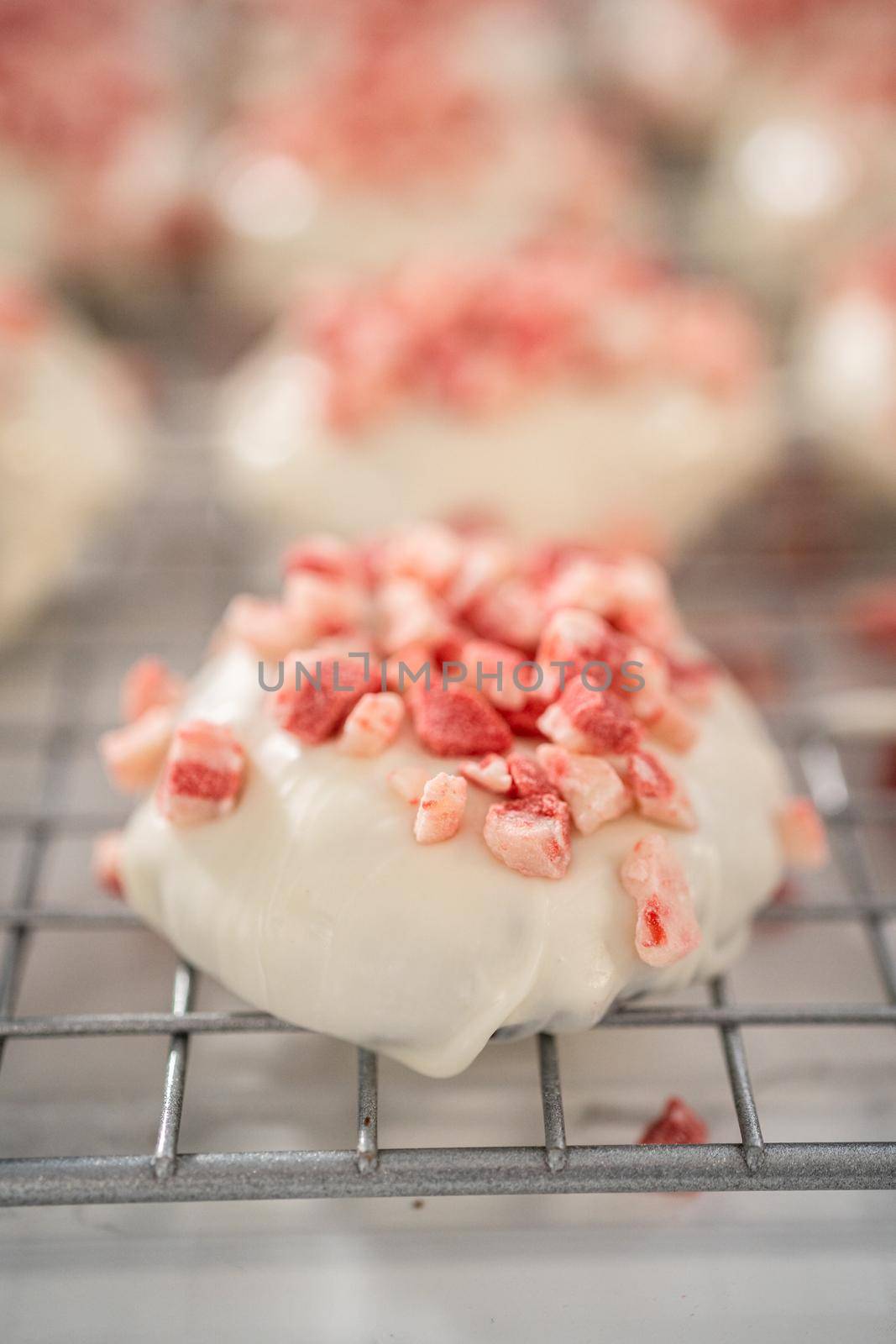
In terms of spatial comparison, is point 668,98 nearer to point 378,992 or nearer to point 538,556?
point 538,556

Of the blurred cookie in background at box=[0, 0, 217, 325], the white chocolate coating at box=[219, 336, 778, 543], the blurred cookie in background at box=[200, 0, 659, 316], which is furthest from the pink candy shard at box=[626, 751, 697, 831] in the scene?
the blurred cookie in background at box=[0, 0, 217, 325]

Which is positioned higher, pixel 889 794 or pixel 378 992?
pixel 889 794

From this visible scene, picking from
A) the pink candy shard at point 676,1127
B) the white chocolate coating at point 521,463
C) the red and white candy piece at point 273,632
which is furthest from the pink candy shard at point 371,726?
the white chocolate coating at point 521,463

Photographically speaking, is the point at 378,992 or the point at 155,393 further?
the point at 155,393

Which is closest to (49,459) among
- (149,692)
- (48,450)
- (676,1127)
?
(48,450)

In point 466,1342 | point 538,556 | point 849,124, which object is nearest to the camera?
point 466,1342

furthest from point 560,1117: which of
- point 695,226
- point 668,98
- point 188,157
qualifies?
point 668,98
